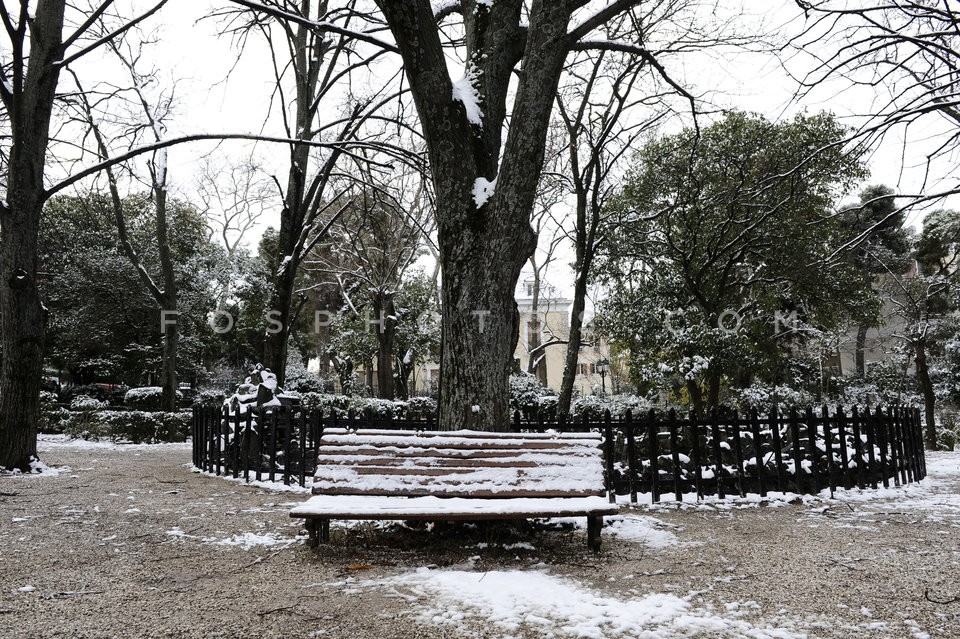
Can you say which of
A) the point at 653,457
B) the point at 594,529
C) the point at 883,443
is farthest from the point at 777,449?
the point at 594,529

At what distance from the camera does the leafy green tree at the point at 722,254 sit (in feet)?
49.2

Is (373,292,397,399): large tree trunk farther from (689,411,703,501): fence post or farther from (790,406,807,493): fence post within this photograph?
(790,406,807,493): fence post

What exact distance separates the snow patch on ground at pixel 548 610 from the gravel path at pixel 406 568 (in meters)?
0.03

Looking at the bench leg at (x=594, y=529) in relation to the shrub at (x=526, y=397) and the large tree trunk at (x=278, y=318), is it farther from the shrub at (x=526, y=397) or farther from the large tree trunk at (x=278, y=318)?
the shrub at (x=526, y=397)

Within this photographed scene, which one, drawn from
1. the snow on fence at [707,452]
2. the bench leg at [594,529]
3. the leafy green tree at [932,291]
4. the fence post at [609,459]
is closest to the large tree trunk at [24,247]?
the snow on fence at [707,452]

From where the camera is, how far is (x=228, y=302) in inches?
1152

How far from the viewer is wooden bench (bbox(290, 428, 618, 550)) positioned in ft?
14.3

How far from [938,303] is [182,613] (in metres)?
30.8

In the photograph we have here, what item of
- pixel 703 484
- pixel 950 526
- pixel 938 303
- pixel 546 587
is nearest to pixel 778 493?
pixel 703 484

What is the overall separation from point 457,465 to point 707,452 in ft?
17.0

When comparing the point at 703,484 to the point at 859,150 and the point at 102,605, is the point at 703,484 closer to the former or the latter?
the point at 859,150

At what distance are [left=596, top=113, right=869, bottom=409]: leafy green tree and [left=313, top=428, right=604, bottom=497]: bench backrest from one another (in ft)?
34.3

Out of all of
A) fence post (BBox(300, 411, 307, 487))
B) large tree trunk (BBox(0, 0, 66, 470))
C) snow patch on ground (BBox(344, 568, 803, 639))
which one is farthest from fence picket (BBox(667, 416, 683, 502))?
large tree trunk (BBox(0, 0, 66, 470))

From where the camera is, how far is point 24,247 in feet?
28.1
